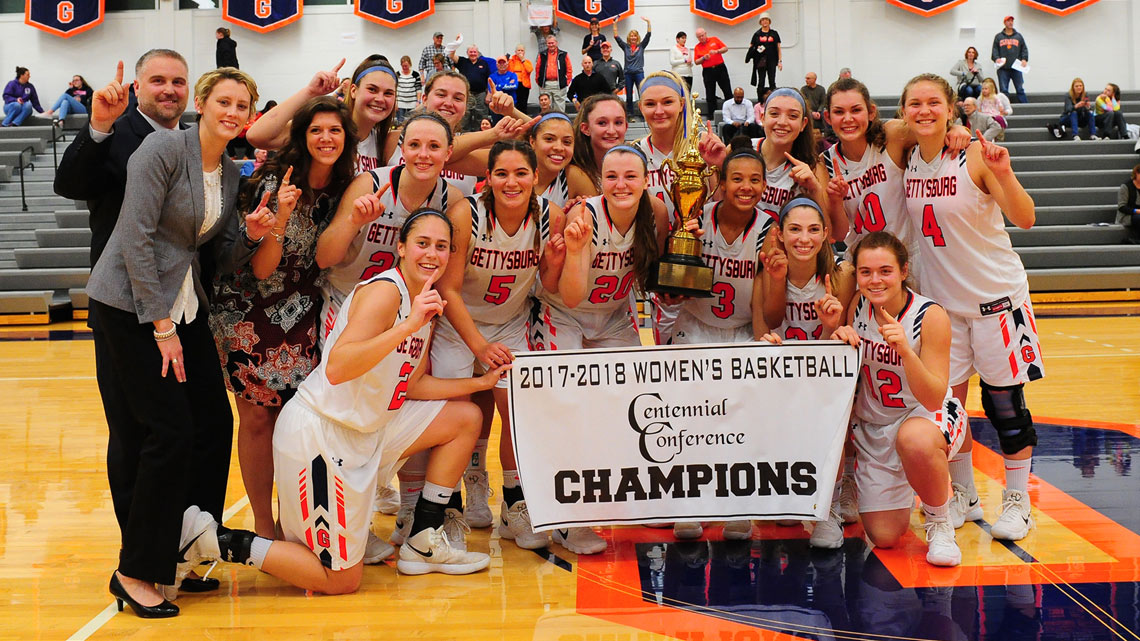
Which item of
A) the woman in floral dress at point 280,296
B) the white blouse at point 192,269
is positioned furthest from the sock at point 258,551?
the white blouse at point 192,269

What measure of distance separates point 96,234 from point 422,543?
5.56ft

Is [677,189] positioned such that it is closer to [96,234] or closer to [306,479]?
[306,479]

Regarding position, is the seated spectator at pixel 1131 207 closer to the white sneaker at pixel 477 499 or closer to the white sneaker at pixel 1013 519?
the white sneaker at pixel 1013 519

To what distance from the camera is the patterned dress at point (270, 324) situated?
3.93 meters

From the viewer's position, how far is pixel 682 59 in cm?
1639

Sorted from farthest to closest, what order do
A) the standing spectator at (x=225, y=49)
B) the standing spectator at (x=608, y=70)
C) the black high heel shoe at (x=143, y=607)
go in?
the standing spectator at (x=225, y=49), the standing spectator at (x=608, y=70), the black high heel shoe at (x=143, y=607)

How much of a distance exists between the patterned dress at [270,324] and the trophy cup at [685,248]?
145 cm

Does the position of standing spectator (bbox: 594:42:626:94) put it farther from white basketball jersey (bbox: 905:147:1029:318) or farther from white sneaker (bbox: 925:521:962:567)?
white sneaker (bbox: 925:521:962:567)

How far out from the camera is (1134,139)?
16.9 metres

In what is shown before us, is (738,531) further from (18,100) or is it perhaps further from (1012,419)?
(18,100)

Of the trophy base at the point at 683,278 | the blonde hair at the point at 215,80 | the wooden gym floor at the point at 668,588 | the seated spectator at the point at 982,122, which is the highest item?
the seated spectator at the point at 982,122

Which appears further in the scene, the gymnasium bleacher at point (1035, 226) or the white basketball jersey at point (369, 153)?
the gymnasium bleacher at point (1035, 226)

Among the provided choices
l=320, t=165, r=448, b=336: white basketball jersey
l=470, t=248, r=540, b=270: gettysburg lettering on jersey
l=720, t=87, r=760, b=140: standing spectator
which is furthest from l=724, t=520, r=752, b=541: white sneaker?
l=720, t=87, r=760, b=140: standing spectator

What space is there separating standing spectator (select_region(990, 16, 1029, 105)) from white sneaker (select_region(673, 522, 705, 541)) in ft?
57.6
